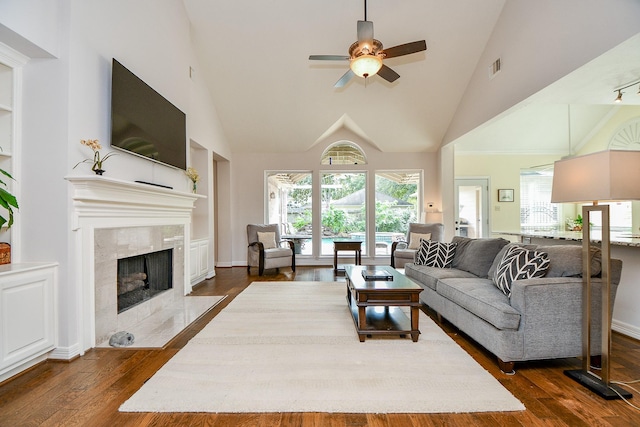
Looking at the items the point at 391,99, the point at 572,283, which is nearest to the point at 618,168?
the point at 572,283

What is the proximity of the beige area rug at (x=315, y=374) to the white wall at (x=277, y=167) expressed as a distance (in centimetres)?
409

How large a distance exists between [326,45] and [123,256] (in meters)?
4.16

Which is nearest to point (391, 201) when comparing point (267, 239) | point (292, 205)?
point (292, 205)

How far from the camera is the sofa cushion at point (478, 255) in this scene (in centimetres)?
351

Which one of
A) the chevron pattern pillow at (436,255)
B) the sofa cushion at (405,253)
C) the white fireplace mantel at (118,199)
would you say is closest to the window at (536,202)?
the sofa cushion at (405,253)

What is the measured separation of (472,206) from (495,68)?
3.83 meters

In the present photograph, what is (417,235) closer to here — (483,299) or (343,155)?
(343,155)

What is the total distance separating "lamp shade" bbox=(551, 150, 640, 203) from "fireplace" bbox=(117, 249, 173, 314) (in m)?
3.91

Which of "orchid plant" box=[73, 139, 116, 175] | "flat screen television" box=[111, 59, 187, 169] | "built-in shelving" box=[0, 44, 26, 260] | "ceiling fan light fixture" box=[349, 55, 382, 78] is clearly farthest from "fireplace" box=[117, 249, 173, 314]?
"ceiling fan light fixture" box=[349, 55, 382, 78]

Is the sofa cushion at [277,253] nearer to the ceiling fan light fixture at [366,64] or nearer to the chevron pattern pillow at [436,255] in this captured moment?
the chevron pattern pillow at [436,255]

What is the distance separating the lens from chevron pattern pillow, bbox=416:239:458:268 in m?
4.01

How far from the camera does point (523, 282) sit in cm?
231

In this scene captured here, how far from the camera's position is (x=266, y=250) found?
6.08m

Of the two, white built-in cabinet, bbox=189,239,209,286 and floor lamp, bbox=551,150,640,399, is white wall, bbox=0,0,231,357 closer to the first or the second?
white built-in cabinet, bbox=189,239,209,286
